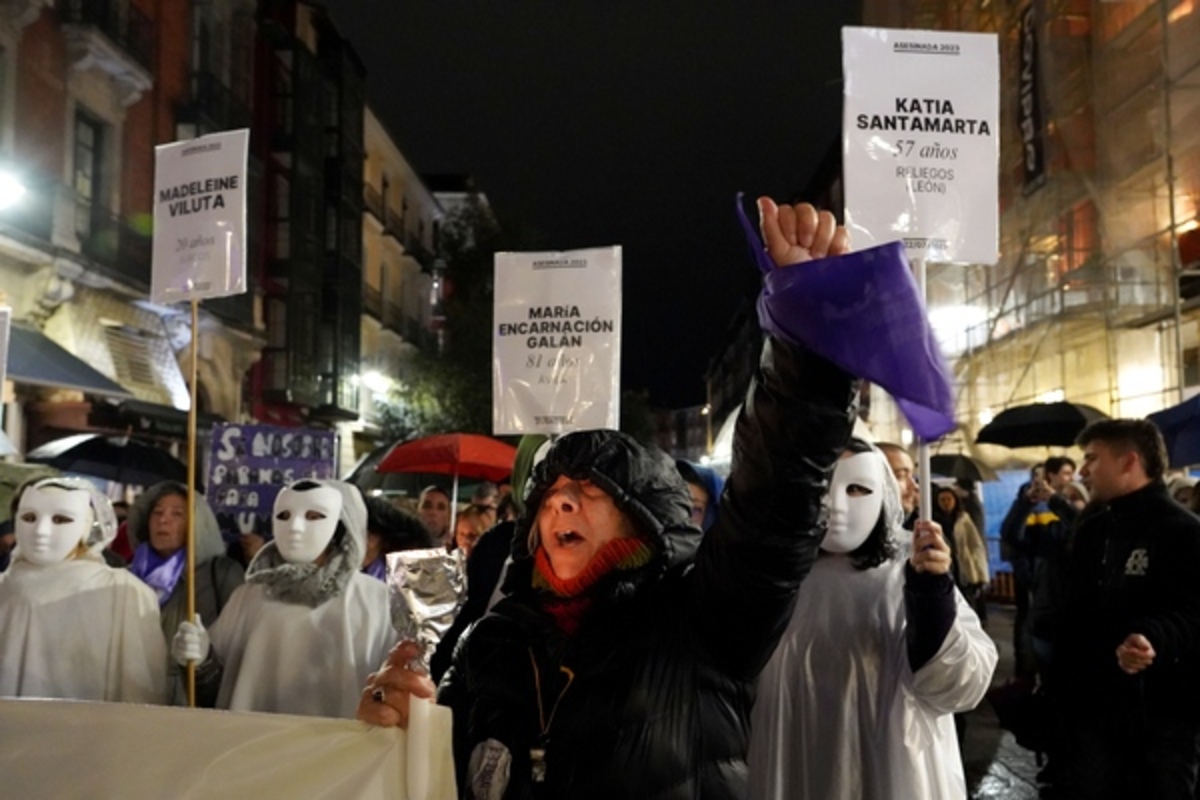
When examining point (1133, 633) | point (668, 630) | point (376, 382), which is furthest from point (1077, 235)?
point (376, 382)

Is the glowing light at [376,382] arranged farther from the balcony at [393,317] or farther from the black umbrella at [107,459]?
the black umbrella at [107,459]

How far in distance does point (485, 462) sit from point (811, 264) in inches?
328

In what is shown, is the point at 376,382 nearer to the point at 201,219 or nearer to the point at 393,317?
the point at 393,317

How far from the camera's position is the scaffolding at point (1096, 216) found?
13.4 meters

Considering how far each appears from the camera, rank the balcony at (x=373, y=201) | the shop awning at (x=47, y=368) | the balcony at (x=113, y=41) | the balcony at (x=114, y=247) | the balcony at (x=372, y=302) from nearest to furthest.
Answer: the shop awning at (x=47, y=368)
the balcony at (x=113, y=41)
the balcony at (x=114, y=247)
the balcony at (x=373, y=201)
the balcony at (x=372, y=302)

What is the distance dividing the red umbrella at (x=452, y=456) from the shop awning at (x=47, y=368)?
270 cm

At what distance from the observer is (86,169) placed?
61.4ft

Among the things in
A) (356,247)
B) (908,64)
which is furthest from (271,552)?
(356,247)

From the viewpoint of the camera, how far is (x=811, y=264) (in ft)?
6.03

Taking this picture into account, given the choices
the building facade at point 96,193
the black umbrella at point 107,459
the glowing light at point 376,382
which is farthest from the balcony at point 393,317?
the black umbrella at point 107,459

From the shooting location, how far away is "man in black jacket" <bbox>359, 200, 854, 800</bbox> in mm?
1920

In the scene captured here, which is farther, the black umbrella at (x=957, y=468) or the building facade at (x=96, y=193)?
the building facade at (x=96, y=193)

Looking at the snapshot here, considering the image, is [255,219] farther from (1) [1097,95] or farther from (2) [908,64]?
(2) [908,64]

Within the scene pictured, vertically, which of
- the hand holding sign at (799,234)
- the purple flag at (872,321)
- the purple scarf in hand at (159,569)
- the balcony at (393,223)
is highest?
the balcony at (393,223)
